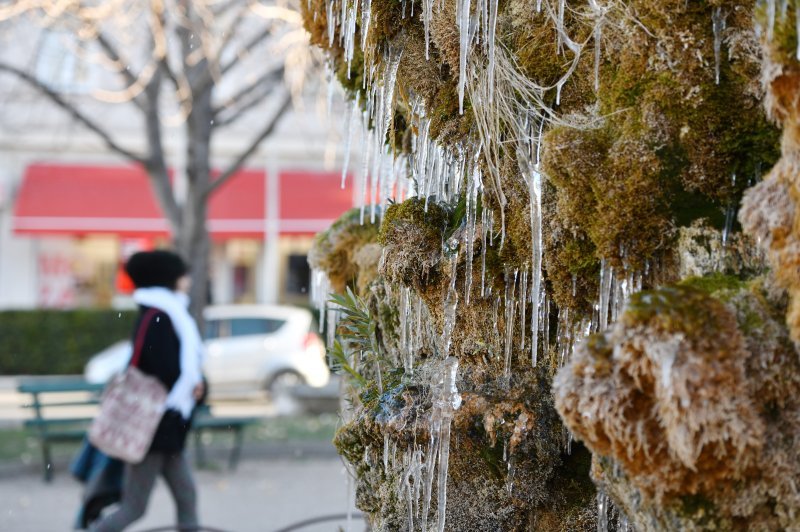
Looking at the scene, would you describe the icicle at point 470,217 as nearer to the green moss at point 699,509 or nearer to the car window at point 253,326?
the green moss at point 699,509

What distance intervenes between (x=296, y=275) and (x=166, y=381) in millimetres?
15217

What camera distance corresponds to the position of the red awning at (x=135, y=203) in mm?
17781

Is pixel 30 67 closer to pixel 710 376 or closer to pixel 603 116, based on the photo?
pixel 603 116

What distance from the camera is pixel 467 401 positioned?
3.00 metres

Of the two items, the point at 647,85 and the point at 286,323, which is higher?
the point at 647,85

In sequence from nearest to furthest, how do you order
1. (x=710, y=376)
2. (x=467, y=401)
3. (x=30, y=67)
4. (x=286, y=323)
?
(x=710, y=376), (x=467, y=401), (x=30, y=67), (x=286, y=323)

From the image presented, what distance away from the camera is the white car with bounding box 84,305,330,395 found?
14547mm

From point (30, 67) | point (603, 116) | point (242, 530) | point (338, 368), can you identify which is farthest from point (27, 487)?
point (603, 116)

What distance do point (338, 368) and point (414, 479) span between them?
885 mm

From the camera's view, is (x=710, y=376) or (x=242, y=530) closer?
(x=710, y=376)

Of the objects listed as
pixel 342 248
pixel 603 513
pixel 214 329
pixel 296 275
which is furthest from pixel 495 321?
pixel 296 275

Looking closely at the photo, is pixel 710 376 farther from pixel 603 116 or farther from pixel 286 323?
pixel 286 323

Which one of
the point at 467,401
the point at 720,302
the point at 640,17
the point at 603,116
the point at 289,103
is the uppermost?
the point at 289,103

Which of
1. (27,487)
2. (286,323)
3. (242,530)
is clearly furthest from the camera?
(286,323)
